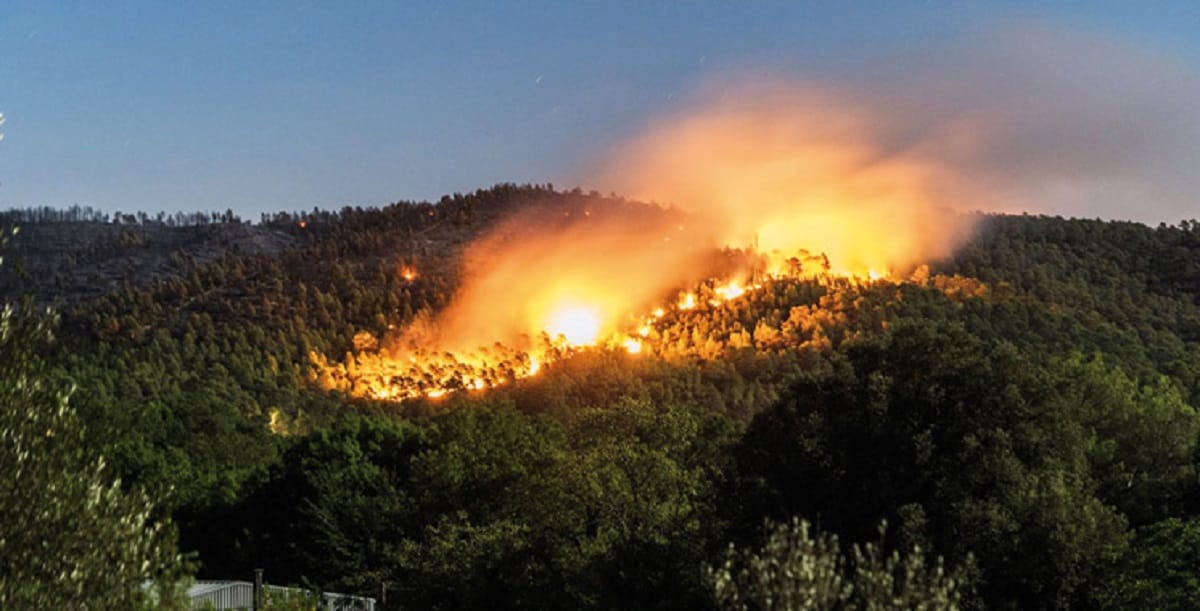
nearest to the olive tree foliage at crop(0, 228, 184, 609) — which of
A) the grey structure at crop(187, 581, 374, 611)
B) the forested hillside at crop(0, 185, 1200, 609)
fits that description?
the forested hillside at crop(0, 185, 1200, 609)

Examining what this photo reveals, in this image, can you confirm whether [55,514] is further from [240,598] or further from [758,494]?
[240,598]

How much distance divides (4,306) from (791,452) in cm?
2994

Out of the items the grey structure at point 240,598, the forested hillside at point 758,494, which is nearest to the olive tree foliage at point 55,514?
the forested hillside at point 758,494

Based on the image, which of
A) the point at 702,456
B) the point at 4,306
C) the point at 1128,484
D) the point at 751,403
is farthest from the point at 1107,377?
the point at 4,306

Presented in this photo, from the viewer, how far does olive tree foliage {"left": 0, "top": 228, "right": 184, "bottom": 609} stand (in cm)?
3066

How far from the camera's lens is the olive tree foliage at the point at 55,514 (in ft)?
101

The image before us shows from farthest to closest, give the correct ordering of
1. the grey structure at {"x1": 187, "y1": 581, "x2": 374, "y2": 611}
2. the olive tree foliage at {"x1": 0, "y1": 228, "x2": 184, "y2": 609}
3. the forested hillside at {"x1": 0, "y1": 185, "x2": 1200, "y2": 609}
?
the grey structure at {"x1": 187, "y1": 581, "x2": 374, "y2": 611}
the forested hillside at {"x1": 0, "y1": 185, "x2": 1200, "y2": 609}
the olive tree foliage at {"x1": 0, "y1": 228, "x2": 184, "y2": 609}

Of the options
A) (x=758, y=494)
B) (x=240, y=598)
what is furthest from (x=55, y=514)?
(x=240, y=598)

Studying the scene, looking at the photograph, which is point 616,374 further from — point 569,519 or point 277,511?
point 569,519

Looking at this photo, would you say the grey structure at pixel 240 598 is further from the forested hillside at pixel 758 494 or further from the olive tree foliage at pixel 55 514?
the olive tree foliage at pixel 55 514

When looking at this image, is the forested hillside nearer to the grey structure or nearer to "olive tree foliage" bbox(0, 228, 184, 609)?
"olive tree foliage" bbox(0, 228, 184, 609)

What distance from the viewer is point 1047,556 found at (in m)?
49.1

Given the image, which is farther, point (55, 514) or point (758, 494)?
point (758, 494)

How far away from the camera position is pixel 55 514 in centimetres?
3138
